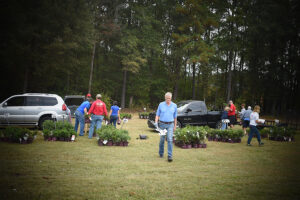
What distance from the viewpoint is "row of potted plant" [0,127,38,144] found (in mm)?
8766

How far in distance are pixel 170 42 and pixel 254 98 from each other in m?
17.1

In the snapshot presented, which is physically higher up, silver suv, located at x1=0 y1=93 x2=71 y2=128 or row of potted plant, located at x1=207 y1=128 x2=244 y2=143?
silver suv, located at x1=0 y1=93 x2=71 y2=128

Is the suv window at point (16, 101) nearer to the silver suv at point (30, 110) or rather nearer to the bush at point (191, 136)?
the silver suv at point (30, 110)

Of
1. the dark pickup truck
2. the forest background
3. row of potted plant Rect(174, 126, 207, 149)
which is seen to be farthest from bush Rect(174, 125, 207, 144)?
the forest background

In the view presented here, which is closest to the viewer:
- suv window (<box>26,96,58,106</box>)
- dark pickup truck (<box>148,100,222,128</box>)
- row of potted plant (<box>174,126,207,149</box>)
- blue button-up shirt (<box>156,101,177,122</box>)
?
blue button-up shirt (<box>156,101,177,122</box>)

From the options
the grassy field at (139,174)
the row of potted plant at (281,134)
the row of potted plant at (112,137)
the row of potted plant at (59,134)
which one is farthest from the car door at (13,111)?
the row of potted plant at (281,134)

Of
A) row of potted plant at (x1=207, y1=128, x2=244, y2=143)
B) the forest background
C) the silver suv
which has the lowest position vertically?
row of potted plant at (x1=207, y1=128, x2=244, y2=143)

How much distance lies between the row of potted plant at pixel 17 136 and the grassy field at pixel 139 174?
0.44 m

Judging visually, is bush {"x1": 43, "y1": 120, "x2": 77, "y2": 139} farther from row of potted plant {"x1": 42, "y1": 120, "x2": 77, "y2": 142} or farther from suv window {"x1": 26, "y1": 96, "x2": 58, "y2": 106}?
suv window {"x1": 26, "y1": 96, "x2": 58, "y2": 106}

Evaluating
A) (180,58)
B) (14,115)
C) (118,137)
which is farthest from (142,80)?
(118,137)

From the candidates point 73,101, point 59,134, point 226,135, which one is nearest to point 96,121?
point 59,134

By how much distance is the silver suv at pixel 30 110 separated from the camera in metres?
12.0

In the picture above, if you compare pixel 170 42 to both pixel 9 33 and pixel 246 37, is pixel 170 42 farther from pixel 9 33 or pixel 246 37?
pixel 9 33

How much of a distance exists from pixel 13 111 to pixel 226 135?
10913 mm
